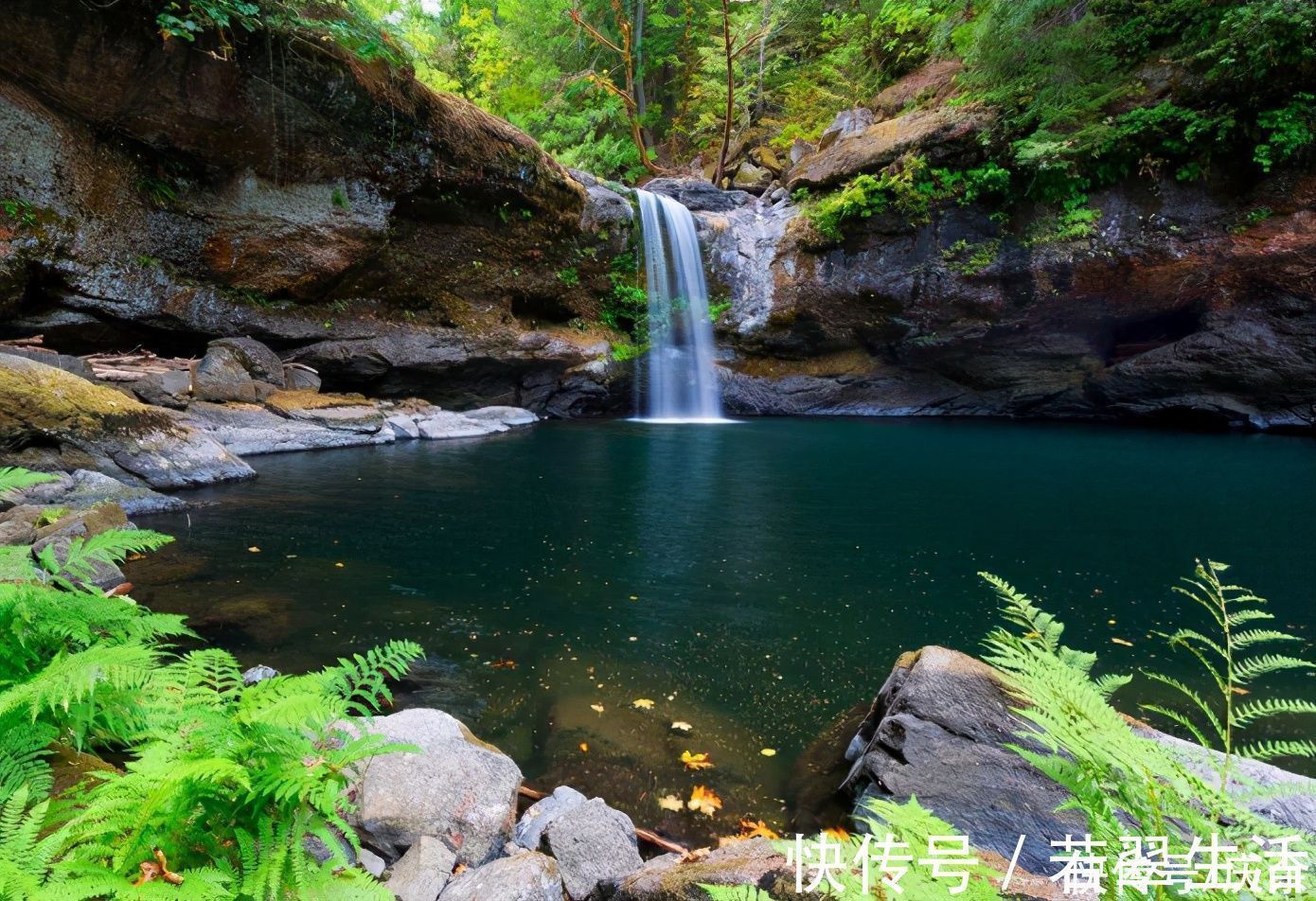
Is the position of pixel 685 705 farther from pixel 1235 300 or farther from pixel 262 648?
pixel 1235 300

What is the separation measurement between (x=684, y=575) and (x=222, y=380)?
32.3 ft

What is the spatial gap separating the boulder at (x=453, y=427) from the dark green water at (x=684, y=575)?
240 cm

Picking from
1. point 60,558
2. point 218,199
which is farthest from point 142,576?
point 218,199

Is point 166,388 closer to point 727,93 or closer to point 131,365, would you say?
point 131,365

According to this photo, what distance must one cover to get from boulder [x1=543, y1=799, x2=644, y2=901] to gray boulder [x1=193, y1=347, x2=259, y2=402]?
11272mm

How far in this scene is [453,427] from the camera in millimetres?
12852

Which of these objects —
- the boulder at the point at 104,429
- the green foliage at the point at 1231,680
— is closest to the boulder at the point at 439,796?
the green foliage at the point at 1231,680

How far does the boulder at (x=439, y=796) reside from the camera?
2086 millimetres

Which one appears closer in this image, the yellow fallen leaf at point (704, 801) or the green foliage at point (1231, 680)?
the green foliage at point (1231, 680)

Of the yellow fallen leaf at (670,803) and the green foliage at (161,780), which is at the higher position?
the green foliage at (161,780)

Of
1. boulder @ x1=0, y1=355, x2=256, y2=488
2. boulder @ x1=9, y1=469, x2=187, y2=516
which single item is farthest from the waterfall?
boulder @ x1=9, y1=469, x2=187, y2=516

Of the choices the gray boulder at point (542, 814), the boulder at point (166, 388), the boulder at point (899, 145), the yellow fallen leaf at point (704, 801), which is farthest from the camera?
the boulder at point (899, 145)

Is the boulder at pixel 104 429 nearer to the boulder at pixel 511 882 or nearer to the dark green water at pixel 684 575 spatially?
the dark green water at pixel 684 575

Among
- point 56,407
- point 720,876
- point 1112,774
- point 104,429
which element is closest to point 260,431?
point 104,429
